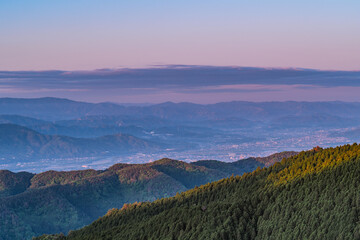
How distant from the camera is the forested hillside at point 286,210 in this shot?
230 ft

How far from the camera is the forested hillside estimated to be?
230ft

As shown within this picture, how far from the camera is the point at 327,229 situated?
67.6 metres

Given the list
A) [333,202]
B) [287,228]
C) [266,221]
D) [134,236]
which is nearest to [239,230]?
[266,221]

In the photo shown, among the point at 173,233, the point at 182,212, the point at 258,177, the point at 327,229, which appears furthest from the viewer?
the point at 258,177

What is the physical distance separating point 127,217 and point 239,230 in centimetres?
6297

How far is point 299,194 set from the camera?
286 ft

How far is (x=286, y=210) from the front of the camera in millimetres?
82125

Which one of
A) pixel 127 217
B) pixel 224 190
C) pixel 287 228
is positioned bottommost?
pixel 127 217

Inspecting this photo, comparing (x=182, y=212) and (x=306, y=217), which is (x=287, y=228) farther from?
(x=182, y=212)

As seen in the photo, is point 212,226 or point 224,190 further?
point 224,190

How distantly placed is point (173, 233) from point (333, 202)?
31.7 metres

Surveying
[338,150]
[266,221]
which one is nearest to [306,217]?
[266,221]

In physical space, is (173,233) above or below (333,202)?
below

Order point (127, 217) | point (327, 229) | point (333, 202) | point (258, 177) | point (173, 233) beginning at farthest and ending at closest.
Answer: point (127, 217) < point (258, 177) < point (173, 233) < point (333, 202) < point (327, 229)
